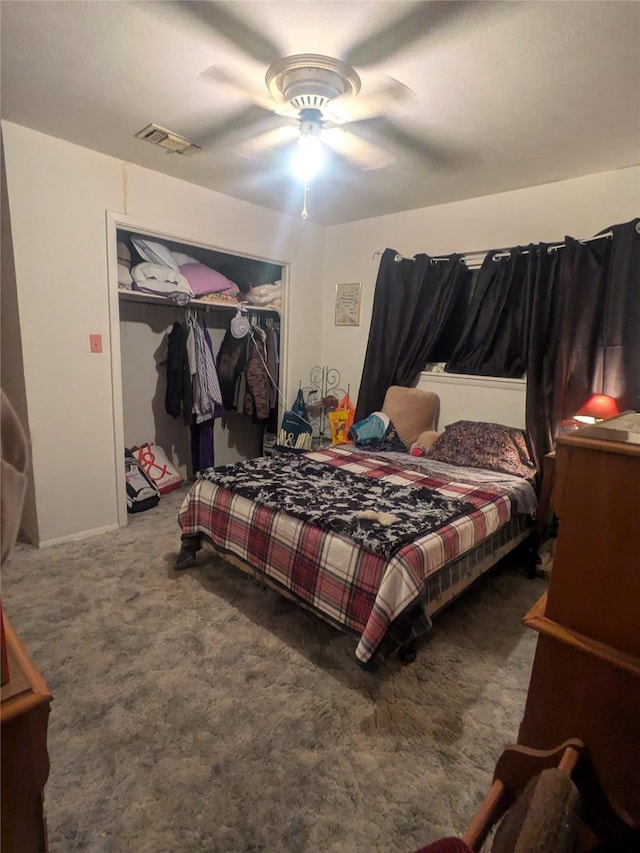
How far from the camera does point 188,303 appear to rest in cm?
348

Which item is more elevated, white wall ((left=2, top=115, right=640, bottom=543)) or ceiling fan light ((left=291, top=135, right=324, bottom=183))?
ceiling fan light ((left=291, top=135, right=324, bottom=183))

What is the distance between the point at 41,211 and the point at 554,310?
315 cm

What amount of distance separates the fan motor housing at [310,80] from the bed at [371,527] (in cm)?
174

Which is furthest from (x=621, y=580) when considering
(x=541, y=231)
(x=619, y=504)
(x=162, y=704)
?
(x=541, y=231)

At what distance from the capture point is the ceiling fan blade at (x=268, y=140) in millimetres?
2223

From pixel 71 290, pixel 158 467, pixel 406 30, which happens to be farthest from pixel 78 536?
pixel 406 30

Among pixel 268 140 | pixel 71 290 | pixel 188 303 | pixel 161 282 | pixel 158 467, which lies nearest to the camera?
pixel 268 140

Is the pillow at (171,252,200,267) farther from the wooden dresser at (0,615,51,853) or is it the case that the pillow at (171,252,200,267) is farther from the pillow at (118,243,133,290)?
the wooden dresser at (0,615,51,853)

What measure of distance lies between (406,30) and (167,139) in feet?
4.77

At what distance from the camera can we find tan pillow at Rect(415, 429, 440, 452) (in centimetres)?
328

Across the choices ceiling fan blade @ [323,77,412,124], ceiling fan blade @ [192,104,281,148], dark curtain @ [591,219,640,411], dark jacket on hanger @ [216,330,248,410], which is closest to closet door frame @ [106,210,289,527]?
ceiling fan blade @ [192,104,281,148]

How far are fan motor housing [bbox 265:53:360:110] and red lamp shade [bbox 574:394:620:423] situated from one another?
203cm

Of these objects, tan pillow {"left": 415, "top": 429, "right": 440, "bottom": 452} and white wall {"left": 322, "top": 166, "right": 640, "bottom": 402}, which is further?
tan pillow {"left": 415, "top": 429, "right": 440, "bottom": 452}

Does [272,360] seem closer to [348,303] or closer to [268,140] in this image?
[348,303]
